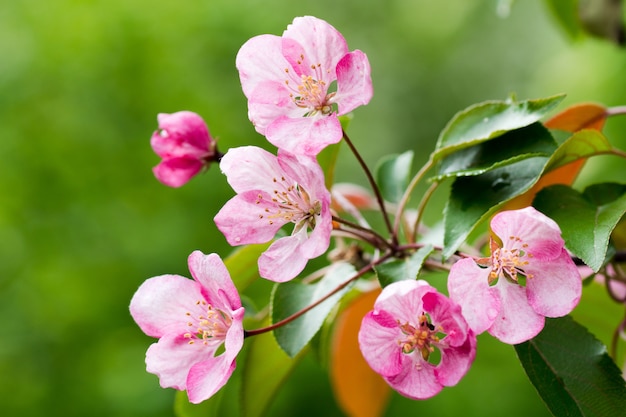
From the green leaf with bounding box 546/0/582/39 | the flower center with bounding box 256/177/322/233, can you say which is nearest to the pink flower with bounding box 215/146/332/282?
the flower center with bounding box 256/177/322/233

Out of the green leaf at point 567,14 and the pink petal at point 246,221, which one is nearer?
the pink petal at point 246,221

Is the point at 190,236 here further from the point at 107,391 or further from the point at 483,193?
the point at 483,193

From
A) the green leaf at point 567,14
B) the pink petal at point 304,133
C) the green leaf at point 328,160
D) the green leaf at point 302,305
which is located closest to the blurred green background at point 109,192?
the green leaf at point 567,14

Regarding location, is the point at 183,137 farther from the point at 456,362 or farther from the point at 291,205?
the point at 456,362

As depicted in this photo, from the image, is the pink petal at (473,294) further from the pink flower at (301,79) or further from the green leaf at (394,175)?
the green leaf at (394,175)

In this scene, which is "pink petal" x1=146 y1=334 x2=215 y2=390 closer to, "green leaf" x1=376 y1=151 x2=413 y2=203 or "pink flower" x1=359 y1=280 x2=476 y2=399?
"pink flower" x1=359 y1=280 x2=476 y2=399

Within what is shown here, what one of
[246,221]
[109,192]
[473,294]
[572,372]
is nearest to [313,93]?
[246,221]
